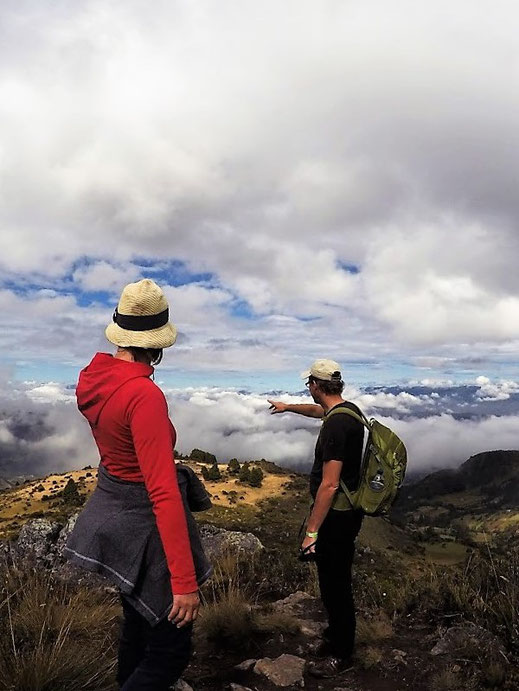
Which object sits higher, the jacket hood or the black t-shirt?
the jacket hood

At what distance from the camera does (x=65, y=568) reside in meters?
8.90

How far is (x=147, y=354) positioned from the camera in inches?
113

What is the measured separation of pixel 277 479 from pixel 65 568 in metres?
61.0

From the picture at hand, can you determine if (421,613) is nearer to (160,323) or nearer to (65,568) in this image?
(160,323)

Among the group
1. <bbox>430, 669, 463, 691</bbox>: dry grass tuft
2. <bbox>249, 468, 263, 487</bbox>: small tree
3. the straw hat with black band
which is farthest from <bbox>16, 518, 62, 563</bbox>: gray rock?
<bbox>249, 468, 263, 487</bbox>: small tree

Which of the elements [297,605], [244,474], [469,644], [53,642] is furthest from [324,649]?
[244,474]

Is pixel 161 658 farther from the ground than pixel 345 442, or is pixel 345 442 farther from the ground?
pixel 345 442

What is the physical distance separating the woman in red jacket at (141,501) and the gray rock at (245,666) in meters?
2.46

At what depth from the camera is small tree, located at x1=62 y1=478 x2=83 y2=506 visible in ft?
145

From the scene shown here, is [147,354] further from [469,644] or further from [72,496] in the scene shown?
[72,496]

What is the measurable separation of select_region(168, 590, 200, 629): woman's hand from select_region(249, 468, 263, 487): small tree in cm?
6078

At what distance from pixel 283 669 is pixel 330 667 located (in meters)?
0.43

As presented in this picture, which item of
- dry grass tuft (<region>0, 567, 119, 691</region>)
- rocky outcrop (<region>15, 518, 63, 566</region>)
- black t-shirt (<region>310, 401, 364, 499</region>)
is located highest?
black t-shirt (<region>310, 401, 364, 499</region>)

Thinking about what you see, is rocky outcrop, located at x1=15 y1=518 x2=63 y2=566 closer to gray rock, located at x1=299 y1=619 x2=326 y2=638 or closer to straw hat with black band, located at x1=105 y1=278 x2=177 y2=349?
gray rock, located at x1=299 y1=619 x2=326 y2=638
